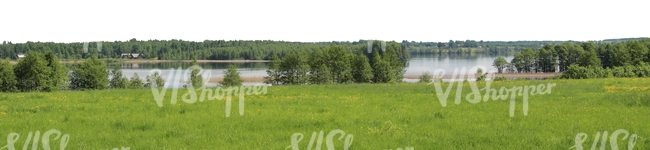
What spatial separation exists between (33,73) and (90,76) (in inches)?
292

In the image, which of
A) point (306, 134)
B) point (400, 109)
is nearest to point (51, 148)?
point (306, 134)

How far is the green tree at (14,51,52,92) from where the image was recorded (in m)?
57.4

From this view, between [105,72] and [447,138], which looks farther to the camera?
[105,72]

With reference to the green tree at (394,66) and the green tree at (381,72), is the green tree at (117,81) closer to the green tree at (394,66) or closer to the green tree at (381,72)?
the green tree at (381,72)

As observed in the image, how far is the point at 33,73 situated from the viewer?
57.2 metres

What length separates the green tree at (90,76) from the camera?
208 ft

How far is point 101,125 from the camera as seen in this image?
15055mm

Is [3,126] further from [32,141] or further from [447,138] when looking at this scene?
[447,138]

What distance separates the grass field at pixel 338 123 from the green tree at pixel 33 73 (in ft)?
131

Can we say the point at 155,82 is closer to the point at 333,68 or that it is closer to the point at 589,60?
the point at 333,68

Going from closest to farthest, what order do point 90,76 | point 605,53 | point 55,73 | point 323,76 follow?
point 55,73 < point 90,76 < point 323,76 < point 605,53

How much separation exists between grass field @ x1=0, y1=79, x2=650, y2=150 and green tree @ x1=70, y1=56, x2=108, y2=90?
4406 cm

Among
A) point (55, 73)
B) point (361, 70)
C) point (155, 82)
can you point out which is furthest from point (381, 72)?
point (55, 73)

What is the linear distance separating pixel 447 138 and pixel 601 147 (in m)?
3.25
